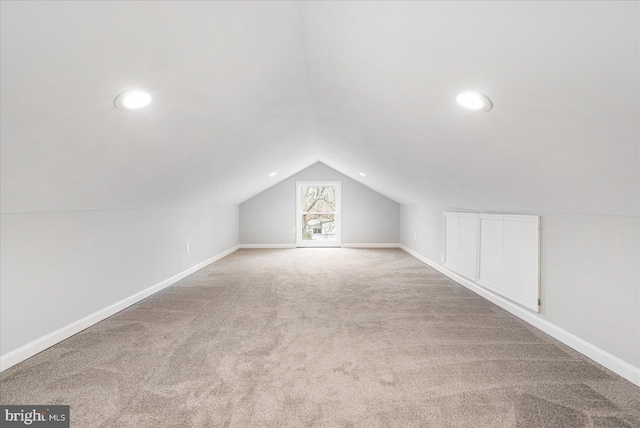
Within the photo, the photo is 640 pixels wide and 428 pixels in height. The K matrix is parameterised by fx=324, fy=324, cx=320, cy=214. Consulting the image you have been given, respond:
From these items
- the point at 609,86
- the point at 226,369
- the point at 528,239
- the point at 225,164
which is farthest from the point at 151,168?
the point at 528,239

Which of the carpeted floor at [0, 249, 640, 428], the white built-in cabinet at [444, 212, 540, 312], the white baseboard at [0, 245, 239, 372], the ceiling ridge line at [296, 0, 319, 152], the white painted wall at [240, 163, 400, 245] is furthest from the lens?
the white painted wall at [240, 163, 400, 245]

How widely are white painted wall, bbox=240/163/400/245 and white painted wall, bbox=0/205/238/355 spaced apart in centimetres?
330

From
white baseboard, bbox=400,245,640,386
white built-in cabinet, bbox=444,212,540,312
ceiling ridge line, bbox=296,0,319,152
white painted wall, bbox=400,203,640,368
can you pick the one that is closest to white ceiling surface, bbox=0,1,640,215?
ceiling ridge line, bbox=296,0,319,152

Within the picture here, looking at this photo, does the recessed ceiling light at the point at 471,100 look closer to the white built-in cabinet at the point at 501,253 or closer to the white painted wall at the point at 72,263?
the white built-in cabinet at the point at 501,253

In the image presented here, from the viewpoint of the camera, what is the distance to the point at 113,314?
2.98 m

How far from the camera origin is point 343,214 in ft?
24.7

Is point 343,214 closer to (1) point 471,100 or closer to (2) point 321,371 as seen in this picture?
(2) point 321,371

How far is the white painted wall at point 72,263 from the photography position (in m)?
2.08

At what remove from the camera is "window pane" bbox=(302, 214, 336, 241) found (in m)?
7.68

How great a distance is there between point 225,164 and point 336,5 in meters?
2.47

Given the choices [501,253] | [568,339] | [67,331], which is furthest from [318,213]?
[568,339]

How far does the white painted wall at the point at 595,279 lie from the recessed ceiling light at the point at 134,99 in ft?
9.08

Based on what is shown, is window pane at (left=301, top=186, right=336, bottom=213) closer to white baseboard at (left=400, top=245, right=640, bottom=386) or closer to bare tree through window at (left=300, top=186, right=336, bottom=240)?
bare tree through window at (left=300, top=186, right=336, bottom=240)

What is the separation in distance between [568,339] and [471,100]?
6.16 ft
